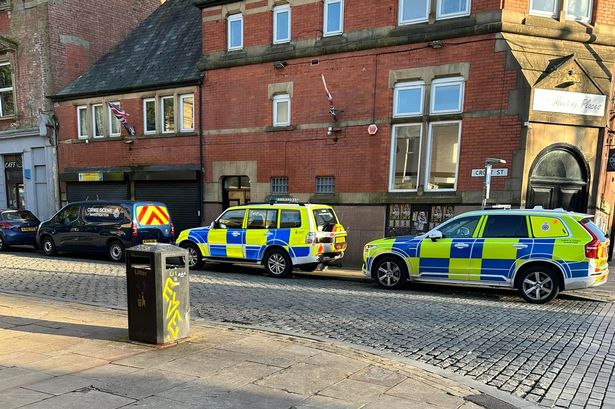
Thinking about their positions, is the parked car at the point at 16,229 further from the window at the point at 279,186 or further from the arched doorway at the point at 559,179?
the arched doorway at the point at 559,179

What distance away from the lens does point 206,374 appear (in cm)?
421

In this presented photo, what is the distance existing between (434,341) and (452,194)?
7.25 m

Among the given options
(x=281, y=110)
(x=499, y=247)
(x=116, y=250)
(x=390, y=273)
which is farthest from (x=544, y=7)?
(x=116, y=250)

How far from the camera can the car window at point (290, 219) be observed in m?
10.4

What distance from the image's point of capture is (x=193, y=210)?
650 inches

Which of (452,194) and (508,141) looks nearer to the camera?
(508,141)

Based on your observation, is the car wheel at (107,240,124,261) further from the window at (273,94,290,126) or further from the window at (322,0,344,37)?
the window at (322,0,344,37)

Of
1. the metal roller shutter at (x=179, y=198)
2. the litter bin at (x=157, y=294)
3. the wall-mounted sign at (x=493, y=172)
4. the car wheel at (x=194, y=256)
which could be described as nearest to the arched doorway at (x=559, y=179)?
the wall-mounted sign at (x=493, y=172)

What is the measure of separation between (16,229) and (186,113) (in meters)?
7.53

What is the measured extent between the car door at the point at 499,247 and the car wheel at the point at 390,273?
1.42 m

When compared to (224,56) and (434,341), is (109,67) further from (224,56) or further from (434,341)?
(434,341)

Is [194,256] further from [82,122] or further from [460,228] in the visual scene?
[82,122]

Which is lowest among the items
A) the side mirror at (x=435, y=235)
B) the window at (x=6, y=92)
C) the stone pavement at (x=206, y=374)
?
the stone pavement at (x=206, y=374)

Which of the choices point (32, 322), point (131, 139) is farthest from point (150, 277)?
point (131, 139)
